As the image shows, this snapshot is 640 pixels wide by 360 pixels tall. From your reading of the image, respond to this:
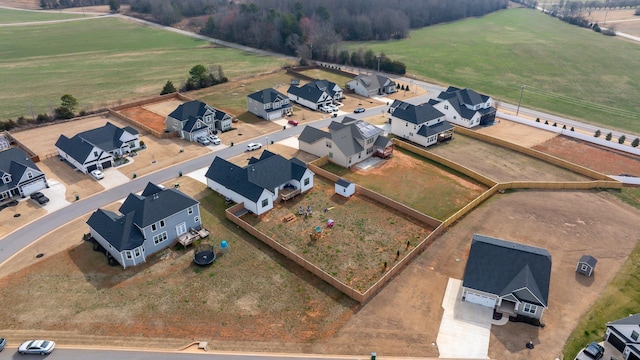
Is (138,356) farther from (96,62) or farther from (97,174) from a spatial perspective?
(96,62)

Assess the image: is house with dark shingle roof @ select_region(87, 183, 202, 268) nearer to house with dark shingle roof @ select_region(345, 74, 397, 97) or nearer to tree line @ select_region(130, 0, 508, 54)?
house with dark shingle roof @ select_region(345, 74, 397, 97)

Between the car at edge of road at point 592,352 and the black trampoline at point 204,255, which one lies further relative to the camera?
the black trampoline at point 204,255

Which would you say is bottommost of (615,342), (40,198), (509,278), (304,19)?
(40,198)

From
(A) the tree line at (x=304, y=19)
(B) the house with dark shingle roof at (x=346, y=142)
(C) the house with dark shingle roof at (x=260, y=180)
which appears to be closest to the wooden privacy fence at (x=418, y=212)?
(B) the house with dark shingle roof at (x=346, y=142)

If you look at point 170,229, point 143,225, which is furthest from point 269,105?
point 143,225

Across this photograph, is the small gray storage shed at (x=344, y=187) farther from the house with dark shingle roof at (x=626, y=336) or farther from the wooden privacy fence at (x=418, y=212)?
the house with dark shingle roof at (x=626, y=336)

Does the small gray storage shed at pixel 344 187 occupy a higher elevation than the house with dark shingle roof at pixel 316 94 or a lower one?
lower
